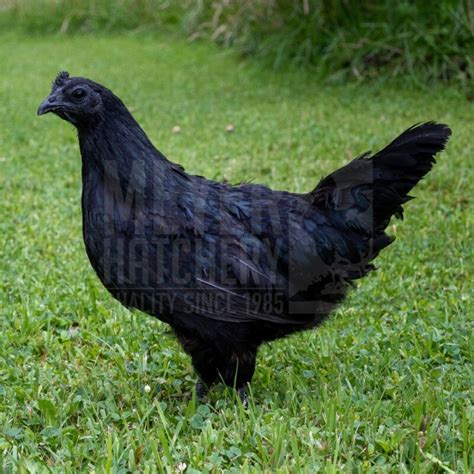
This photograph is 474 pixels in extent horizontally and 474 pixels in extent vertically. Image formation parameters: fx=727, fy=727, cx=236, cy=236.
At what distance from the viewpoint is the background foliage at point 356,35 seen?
991 cm

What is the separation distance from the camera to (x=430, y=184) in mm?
6555

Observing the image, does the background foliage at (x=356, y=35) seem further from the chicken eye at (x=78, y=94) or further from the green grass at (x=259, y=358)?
the chicken eye at (x=78, y=94)

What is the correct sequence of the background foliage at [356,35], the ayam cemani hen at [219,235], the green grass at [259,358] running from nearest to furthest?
the green grass at [259,358] → the ayam cemani hen at [219,235] → the background foliage at [356,35]

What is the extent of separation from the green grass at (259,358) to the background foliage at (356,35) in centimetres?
217

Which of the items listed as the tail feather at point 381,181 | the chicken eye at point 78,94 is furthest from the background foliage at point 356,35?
the chicken eye at point 78,94

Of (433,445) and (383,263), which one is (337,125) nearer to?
(383,263)

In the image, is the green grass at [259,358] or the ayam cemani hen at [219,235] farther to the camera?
the ayam cemani hen at [219,235]

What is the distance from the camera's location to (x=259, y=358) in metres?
4.01

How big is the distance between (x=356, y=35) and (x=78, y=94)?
8.16 m

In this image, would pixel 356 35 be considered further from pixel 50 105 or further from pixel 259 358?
pixel 50 105

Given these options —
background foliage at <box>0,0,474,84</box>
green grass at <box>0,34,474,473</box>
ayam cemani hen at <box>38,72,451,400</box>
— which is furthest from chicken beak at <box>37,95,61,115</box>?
background foliage at <box>0,0,474,84</box>

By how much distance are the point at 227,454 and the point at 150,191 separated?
122 cm

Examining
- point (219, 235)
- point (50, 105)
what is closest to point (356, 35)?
point (219, 235)

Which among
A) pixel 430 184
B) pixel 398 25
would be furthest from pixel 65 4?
pixel 430 184
